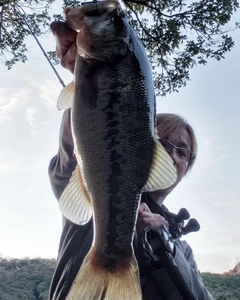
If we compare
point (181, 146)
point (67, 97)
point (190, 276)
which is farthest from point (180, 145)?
point (67, 97)

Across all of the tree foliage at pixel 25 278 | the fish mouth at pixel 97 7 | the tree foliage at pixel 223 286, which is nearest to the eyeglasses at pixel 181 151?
the fish mouth at pixel 97 7

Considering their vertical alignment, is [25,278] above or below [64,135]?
below

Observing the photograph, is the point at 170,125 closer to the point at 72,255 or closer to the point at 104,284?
the point at 72,255

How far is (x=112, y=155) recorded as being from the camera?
1540 mm

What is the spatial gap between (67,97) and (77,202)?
0.41 meters

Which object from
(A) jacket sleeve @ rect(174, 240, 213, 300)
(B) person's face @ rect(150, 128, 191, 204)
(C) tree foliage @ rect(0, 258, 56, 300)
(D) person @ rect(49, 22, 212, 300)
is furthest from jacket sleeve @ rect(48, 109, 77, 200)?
(C) tree foliage @ rect(0, 258, 56, 300)

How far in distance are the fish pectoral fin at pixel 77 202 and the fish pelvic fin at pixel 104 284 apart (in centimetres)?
15

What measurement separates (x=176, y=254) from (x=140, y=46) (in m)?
1.18

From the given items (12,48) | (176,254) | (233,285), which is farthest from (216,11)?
(176,254)

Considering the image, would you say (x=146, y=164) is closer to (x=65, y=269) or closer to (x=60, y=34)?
(x=60, y=34)

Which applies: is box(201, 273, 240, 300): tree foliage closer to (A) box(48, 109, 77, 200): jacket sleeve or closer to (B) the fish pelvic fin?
(A) box(48, 109, 77, 200): jacket sleeve

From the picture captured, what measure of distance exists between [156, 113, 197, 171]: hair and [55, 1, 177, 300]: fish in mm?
1202

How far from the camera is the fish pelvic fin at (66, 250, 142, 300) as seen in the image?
5.04ft

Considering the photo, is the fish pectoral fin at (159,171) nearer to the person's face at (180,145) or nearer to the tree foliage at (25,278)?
the person's face at (180,145)
